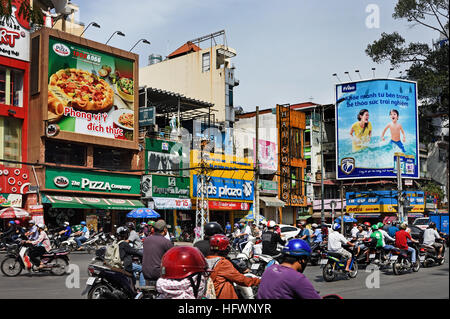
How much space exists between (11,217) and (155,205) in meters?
10.6

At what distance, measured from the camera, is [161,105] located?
4319cm

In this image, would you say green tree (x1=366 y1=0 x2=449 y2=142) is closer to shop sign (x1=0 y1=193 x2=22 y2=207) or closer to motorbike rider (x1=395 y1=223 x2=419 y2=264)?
motorbike rider (x1=395 y1=223 x2=419 y2=264)

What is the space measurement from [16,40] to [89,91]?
526 cm

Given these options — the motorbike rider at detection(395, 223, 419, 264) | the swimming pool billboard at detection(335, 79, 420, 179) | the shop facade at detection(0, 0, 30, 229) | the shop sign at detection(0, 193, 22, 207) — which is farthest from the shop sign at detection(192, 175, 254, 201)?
the motorbike rider at detection(395, 223, 419, 264)

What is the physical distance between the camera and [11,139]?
102ft

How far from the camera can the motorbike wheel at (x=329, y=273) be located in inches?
547

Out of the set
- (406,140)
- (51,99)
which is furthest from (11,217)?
(406,140)

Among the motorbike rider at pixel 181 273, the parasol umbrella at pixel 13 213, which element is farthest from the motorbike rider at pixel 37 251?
the parasol umbrella at pixel 13 213

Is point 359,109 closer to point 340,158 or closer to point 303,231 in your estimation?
point 340,158

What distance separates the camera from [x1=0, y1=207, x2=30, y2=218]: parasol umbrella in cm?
2758

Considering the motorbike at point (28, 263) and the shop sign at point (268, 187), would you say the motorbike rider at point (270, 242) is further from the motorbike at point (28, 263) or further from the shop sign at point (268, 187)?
the shop sign at point (268, 187)

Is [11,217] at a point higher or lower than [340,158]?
lower

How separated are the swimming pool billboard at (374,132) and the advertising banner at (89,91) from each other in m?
22.8

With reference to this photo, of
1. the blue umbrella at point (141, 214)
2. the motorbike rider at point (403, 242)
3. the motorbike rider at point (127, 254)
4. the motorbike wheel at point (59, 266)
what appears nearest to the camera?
the motorbike rider at point (127, 254)
